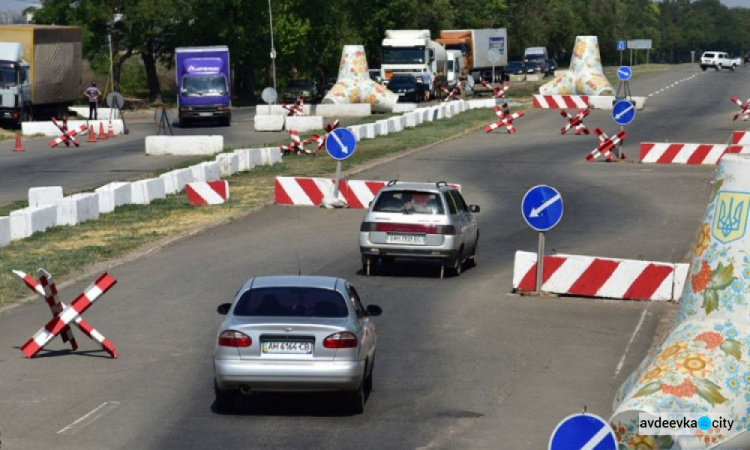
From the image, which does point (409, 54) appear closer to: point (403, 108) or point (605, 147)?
point (403, 108)

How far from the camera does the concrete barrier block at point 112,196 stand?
1262 inches

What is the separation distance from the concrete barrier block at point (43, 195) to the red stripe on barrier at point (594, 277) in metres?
13.5

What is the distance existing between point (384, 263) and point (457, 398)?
10.2 metres

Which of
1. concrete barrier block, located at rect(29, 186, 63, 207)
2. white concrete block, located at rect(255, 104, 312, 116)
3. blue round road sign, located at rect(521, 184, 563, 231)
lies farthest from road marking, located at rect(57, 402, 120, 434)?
white concrete block, located at rect(255, 104, 312, 116)

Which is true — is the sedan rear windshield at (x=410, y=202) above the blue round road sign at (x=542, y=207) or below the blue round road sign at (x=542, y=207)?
below

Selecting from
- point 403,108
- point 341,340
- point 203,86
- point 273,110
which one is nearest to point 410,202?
point 341,340

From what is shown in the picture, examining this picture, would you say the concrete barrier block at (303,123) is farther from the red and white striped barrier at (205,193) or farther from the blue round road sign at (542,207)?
the blue round road sign at (542,207)

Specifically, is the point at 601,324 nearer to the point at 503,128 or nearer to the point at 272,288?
the point at 272,288

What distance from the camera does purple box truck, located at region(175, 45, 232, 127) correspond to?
204 ft

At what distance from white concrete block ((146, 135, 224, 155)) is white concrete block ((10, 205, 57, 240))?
1839 cm

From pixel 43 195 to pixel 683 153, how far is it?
2212 centimetres

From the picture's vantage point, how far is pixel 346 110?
66688 mm

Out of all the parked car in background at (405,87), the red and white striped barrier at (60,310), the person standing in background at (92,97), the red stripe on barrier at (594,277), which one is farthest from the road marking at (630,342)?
the parked car in background at (405,87)

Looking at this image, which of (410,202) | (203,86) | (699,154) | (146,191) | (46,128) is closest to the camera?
(410,202)
